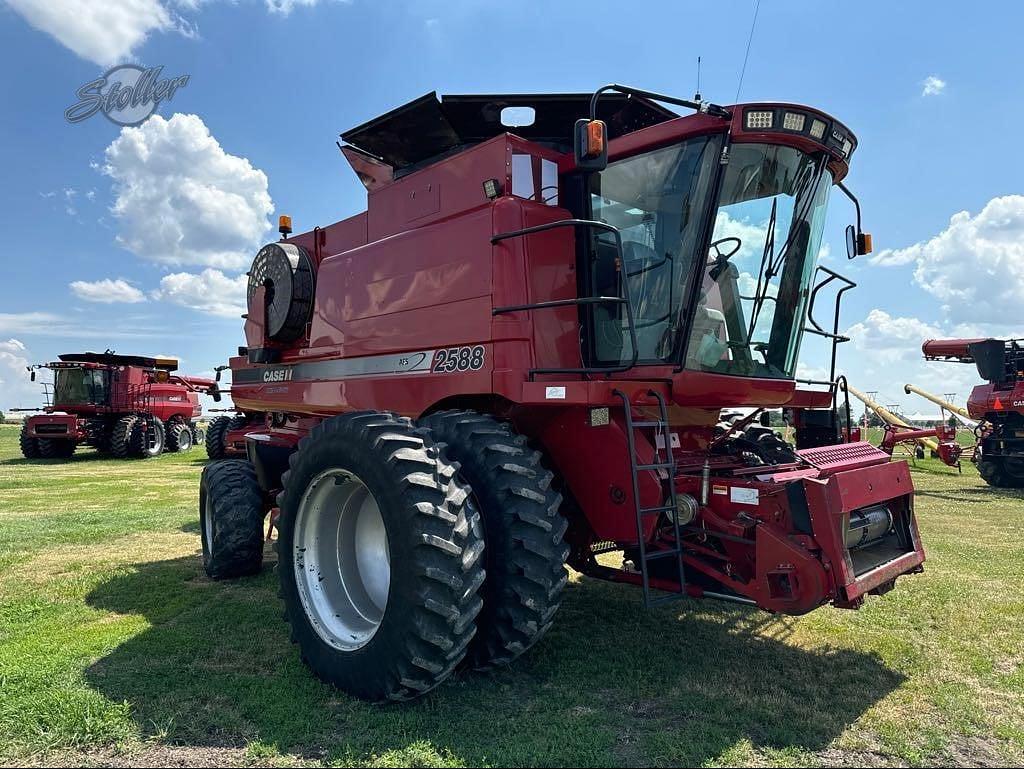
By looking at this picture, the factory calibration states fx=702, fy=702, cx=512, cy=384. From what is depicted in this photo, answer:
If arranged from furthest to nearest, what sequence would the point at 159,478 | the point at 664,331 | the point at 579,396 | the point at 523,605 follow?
the point at 159,478 < the point at 664,331 < the point at 579,396 < the point at 523,605

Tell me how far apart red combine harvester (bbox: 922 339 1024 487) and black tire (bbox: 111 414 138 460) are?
949 inches

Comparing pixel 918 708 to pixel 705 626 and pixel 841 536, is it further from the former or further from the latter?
pixel 705 626

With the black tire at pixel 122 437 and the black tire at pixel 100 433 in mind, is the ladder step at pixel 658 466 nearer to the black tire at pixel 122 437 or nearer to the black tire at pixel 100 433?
the black tire at pixel 122 437

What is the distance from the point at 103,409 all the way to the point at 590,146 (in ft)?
81.9

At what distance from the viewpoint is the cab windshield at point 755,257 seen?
14.2 ft

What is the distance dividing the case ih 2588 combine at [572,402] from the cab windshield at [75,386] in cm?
2244

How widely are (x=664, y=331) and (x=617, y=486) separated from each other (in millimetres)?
996

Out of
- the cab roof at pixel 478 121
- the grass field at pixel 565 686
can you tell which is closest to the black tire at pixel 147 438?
the grass field at pixel 565 686

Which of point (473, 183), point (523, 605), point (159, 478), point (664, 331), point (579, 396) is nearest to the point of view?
point (523, 605)

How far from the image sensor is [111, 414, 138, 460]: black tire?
75.6ft

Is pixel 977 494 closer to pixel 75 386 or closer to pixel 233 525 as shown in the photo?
pixel 233 525

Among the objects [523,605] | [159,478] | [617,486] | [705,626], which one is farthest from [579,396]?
[159,478]

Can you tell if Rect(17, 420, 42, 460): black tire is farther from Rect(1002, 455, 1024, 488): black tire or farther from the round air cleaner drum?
Rect(1002, 455, 1024, 488): black tire

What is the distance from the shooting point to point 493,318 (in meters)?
4.48
